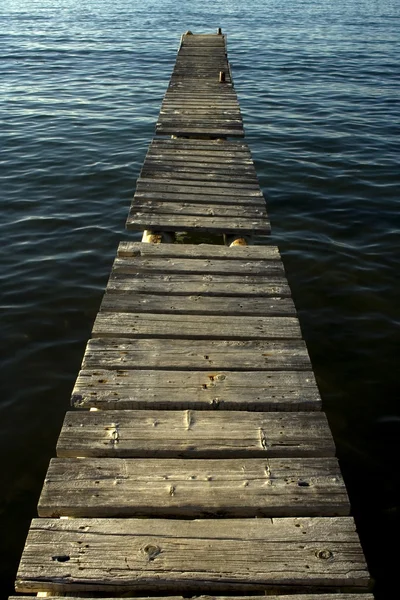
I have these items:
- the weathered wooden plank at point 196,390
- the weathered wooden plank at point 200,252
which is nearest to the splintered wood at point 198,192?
the weathered wooden plank at point 200,252

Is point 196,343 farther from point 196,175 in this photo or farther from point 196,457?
point 196,175

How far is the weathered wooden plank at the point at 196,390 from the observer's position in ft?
13.8

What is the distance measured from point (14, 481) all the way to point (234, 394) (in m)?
2.25

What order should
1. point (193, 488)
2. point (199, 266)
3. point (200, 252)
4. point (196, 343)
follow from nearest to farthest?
point (193, 488), point (196, 343), point (199, 266), point (200, 252)

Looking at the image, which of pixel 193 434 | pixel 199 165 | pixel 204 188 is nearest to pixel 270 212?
pixel 199 165

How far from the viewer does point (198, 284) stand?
5.78 m

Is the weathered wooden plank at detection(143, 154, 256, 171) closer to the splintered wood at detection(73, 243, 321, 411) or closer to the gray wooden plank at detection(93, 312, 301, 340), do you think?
the splintered wood at detection(73, 243, 321, 411)

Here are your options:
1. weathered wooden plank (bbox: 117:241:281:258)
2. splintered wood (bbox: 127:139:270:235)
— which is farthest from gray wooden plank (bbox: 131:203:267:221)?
weathered wooden plank (bbox: 117:241:281:258)

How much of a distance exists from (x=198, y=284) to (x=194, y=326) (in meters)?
0.80

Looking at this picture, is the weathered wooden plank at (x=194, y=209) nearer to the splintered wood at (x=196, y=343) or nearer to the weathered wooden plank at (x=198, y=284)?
the splintered wood at (x=196, y=343)

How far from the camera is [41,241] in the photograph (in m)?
8.95

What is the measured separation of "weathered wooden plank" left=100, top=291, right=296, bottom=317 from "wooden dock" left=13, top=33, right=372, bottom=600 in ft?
0.06

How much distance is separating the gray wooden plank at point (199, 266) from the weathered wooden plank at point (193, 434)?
2186 mm

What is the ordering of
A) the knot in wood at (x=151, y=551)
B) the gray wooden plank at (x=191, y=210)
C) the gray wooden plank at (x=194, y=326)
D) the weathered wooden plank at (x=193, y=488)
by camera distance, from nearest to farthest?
the knot in wood at (x=151, y=551), the weathered wooden plank at (x=193, y=488), the gray wooden plank at (x=194, y=326), the gray wooden plank at (x=191, y=210)
